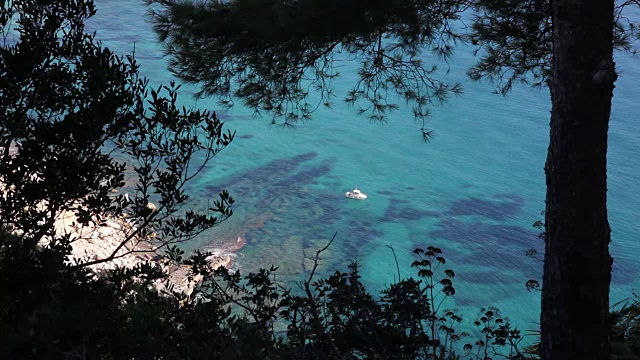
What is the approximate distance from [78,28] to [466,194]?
53.9 ft

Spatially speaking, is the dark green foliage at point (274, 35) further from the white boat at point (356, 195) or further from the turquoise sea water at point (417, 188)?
the white boat at point (356, 195)

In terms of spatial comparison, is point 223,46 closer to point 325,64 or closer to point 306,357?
point 325,64

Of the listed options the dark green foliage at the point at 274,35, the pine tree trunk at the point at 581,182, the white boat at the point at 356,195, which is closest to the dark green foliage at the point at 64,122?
the dark green foliage at the point at 274,35

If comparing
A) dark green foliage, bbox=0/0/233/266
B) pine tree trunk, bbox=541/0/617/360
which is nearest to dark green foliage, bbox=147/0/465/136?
dark green foliage, bbox=0/0/233/266

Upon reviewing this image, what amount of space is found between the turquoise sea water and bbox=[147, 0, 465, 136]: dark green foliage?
29.0 feet

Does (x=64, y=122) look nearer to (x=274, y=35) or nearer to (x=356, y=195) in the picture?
(x=274, y=35)

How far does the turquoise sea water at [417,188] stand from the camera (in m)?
14.7

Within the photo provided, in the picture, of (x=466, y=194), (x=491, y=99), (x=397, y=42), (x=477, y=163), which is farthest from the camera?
(x=491, y=99)

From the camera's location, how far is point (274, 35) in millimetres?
4430

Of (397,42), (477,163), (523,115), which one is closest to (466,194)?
(477,163)

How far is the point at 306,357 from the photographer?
2812mm

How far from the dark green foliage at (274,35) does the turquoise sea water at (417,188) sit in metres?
8.85

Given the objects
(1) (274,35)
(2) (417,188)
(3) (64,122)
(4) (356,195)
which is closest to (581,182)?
(3) (64,122)

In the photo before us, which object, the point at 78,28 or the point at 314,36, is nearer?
the point at 78,28
